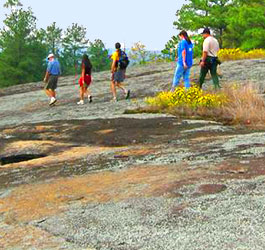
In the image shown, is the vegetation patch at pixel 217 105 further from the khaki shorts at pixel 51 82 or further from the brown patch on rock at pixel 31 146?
the khaki shorts at pixel 51 82

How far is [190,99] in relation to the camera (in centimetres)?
1010

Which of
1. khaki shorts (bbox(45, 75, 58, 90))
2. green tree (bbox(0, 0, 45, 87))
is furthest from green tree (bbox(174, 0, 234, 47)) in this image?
khaki shorts (bbox(45, 75, 58, 90))

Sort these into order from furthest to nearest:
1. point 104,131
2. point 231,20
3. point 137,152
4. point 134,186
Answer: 1. point 231,20
2. point 104,131
3. point 137,152
4. point 134,186

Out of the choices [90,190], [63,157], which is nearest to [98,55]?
[63,157]

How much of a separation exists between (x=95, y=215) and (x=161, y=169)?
1.43 meters

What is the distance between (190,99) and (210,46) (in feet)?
6.31

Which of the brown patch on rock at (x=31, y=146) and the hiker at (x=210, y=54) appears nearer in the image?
the brown patch on rock at (x=31, y=146)

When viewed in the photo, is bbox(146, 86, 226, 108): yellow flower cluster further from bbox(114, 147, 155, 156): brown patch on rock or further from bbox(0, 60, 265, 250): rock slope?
bbox(114, 147, 155, 156): brown patch on rock

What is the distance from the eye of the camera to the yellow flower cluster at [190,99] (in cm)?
978

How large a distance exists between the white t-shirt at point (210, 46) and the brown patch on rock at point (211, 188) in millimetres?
7430

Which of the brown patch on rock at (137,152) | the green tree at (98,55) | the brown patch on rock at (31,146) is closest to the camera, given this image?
the brown patch on rock at (137,152)

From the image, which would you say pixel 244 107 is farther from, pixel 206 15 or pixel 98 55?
pixel 98 55

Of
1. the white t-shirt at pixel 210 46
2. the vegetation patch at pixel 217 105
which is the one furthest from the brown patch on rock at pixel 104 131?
the white t-shirt at pixel 210 46

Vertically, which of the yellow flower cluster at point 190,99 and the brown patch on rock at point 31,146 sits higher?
the yellow flower cluster at point 190,99
